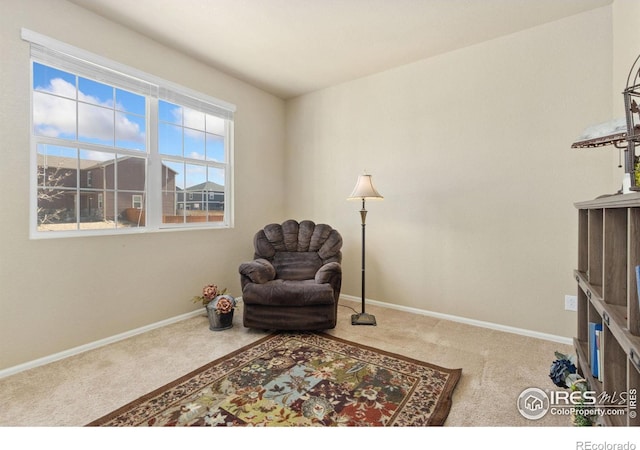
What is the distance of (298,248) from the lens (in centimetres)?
336

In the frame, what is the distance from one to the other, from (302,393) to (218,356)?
827mm

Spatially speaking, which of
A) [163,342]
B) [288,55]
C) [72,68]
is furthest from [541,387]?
[72,68]

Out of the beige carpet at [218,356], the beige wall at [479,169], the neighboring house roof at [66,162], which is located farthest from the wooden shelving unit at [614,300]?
the neighboring house roof at [66,162]

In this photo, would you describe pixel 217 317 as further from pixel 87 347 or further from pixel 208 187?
pixel 208 187

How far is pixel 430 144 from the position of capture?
3105 mm

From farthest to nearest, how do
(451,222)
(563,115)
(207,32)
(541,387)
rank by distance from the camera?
1. (451,222)
2. (207,32)
3. (563,115)
4. (541,387)

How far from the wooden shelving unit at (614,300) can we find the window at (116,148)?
10.5ft

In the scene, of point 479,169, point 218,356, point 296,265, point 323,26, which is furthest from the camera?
point 296,265

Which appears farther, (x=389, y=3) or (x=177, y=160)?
(x=177, y=160)

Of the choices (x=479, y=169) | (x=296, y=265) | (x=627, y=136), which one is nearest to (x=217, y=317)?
(x=296, y=265)

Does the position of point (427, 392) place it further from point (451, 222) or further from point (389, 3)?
point (389, 3)

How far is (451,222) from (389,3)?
6.51 feet

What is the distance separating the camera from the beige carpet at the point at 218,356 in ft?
5.36

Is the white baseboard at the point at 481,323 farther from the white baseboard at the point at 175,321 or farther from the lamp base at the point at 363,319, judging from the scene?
the lamp base at the point at 363,319
